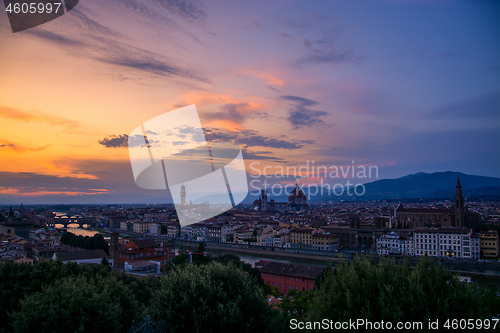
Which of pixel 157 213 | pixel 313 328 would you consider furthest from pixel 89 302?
pixel 157 213

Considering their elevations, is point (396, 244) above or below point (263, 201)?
below

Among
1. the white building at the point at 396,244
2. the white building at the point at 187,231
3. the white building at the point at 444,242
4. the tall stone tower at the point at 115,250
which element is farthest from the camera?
the white building at the point at 187,231

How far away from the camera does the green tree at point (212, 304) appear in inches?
157

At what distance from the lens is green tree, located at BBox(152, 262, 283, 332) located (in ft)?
13.1

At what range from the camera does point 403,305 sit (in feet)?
11.9

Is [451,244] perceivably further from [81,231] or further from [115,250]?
[81,231]

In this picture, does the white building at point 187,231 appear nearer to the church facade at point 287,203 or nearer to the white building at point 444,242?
the white building at point 444,242

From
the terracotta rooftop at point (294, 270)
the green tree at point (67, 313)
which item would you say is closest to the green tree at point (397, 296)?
the green tree at point (67, 313)

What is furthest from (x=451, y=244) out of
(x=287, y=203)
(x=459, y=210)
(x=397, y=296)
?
(x=287, y=203)

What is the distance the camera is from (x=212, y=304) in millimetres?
4180

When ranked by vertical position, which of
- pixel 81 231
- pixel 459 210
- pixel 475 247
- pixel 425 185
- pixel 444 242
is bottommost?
pixel 81 231

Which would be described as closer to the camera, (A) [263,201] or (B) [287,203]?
(A) [263,201]

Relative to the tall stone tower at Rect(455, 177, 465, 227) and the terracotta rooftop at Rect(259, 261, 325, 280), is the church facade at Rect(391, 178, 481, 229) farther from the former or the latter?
the terracotta rooftop at Rect(259, 261, 325, 280)

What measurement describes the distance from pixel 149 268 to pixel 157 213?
170 ft
